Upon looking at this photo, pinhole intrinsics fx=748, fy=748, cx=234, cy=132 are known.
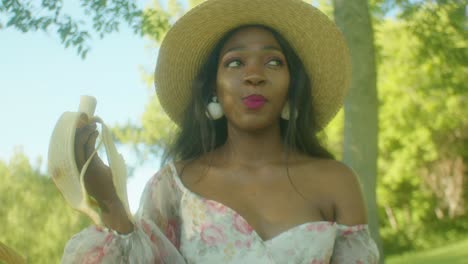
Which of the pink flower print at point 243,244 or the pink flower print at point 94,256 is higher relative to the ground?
the pink flower print at point 94,256

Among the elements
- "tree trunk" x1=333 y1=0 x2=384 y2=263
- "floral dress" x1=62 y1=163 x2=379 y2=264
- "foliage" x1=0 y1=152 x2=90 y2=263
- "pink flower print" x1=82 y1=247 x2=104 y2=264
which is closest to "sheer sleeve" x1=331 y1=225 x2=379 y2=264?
"floral dress" x1=62 y1=163 x2=379 y2=264

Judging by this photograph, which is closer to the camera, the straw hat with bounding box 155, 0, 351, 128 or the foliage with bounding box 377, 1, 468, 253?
the straw hat with bounding box 155, 0, 351, 128

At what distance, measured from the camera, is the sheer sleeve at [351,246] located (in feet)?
8.51

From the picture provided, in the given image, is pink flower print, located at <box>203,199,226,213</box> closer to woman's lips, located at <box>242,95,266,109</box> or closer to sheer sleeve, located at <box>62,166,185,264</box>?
sheer sleeve, located at <box>62,166,185,264</box>

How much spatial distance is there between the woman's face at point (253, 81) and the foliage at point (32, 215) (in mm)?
15997

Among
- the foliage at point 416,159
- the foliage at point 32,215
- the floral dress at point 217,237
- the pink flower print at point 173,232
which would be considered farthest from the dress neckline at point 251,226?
the foliage at point 32,215

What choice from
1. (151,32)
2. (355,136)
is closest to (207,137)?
(355,136)

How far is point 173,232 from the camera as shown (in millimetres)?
2602

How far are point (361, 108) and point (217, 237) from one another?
293cm

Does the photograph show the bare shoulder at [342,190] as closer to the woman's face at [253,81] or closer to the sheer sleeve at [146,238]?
the woman's face at [253,81]

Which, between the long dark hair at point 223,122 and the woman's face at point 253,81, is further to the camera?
the long dark hair at point 223,122

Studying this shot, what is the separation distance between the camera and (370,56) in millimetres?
5285

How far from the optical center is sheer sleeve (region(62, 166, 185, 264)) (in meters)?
2.04

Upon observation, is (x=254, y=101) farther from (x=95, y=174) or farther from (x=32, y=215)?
(x=32, y=215)
